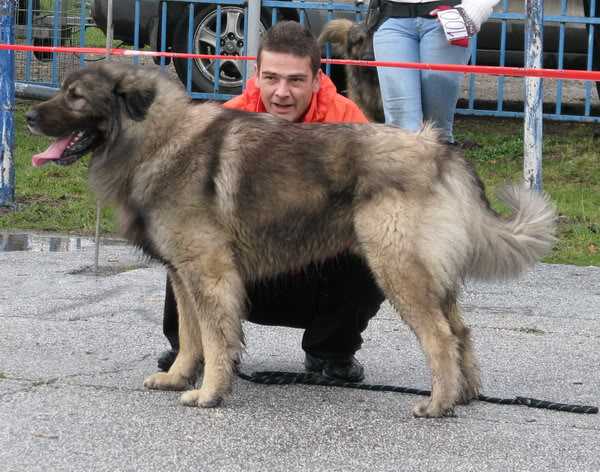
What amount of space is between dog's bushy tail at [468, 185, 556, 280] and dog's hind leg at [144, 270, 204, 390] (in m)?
1.22

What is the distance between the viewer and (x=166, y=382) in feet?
16.3

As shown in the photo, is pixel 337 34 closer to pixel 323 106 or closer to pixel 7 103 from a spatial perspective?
pixel 7 103

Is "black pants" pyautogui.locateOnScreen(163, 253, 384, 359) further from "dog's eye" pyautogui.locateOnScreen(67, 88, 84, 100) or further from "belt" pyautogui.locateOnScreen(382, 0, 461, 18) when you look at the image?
"belt" pyautogui.locateOnScreen(382, 0, 461, 18)

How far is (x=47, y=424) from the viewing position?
14.4ft

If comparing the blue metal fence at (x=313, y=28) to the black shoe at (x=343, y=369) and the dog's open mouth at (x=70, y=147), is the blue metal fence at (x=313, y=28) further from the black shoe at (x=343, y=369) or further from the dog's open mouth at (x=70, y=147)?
the dog's open mouth at (x=70, y=147)

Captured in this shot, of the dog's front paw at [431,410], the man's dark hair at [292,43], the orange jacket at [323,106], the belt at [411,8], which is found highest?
the belt at [411,8]

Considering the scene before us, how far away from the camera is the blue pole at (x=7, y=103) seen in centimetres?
875

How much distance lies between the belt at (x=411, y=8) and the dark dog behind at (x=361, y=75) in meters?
2.09

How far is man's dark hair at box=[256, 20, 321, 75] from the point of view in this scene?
5141mm

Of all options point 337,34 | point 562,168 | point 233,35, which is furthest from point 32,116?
point 562,168

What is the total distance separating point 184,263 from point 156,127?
1.90ft

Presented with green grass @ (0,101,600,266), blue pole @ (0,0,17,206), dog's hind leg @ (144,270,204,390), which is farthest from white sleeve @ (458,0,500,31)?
blue pole @ (0,0,17,206)

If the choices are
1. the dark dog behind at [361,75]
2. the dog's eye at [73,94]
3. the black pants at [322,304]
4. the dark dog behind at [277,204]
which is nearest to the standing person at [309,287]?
the black pants at [322,304]

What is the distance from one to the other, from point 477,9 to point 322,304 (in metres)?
2.61
